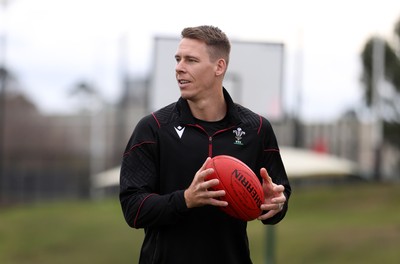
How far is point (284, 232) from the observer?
85.9 ft

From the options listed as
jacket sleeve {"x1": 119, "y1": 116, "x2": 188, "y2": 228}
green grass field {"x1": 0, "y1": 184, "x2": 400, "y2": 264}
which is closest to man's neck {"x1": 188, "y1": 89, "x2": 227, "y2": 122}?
jacket sleeve {"x1": 119, "y1": 116, "x2": 188, "y2": 228}

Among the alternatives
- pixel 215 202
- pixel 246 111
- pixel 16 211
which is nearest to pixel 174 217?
pixel 215 202

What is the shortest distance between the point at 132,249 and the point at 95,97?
23.2 metres

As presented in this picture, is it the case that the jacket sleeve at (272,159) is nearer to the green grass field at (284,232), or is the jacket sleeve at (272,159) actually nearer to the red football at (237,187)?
the red football at (237,187)

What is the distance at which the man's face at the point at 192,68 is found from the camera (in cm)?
450

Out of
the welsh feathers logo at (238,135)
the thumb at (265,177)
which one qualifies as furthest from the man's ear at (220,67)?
the thumb at (265,177)

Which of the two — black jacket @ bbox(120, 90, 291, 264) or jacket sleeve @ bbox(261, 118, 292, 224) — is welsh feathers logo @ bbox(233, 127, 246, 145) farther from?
jacket sleeve @ bbox(261, 118, 292, 224)

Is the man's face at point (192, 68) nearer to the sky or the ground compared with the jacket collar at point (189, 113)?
nearer to the sky

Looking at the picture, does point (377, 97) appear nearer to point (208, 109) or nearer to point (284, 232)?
point (284, 232)

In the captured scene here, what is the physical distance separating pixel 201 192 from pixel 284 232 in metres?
22.3

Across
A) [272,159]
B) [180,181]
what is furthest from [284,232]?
[180,181]

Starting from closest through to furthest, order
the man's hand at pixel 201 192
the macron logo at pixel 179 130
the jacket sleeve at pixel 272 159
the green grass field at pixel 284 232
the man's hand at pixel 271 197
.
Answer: the man's hand at pixel 201 192 → the man's hand at pixel 271 197 → the macron logo at pixel 179 130 → the jacket sleeve at pixel 272 159 → the green grass field at pixel 284 232

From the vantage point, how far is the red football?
4.35m

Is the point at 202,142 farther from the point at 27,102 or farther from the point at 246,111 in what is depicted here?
the point at 27,102
